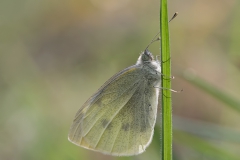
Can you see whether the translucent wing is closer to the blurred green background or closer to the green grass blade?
the blurred green background

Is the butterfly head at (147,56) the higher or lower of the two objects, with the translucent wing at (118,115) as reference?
higher

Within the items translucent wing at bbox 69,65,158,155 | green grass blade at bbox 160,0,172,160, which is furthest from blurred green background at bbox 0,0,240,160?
green grass blade at bbox 160,0,172,160

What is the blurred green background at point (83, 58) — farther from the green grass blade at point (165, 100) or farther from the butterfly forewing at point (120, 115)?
the green grass blade at point (165, 100)

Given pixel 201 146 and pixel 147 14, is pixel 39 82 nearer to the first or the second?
pixel 147 14

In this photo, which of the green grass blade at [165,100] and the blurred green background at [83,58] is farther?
the blurred green background at [83,58]

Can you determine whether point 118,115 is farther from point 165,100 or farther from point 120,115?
point 165,100

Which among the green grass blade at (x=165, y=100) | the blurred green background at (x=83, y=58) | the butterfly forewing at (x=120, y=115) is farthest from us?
the blurred green background at (x=83, y=58)

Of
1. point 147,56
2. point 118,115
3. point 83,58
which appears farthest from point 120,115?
point 83,58

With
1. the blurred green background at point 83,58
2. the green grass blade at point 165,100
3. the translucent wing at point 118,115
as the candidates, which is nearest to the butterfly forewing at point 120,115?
the translucent wing at point 118,115
